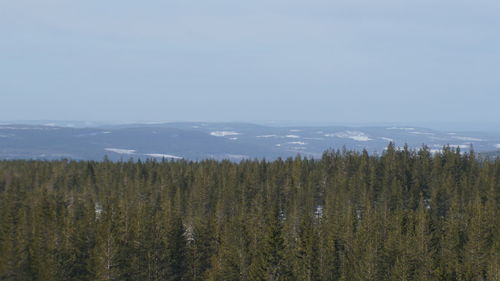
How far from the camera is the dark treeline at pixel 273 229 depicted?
218 ft

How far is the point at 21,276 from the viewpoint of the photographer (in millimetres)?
64312

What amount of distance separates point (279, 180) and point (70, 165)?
74.2 metres

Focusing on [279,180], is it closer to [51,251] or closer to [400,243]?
[400,243]

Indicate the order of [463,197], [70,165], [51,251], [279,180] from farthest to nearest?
1. [70,165]
2. [279,180]
3. [463,197]
4. [51,251]

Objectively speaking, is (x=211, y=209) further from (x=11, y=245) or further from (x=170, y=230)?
(x=11, y=245)

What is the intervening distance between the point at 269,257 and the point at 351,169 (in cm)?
8782

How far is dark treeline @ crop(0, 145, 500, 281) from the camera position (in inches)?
2618

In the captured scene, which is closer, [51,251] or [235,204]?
[51,251]

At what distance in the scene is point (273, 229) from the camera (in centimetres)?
6544

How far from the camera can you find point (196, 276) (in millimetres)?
73500

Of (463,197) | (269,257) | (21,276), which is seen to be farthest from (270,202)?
(21,276)

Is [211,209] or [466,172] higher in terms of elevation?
[466,172]

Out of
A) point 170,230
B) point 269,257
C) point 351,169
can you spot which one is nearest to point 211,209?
point 351,169

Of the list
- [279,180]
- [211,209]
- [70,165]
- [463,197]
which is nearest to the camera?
[463,197]
